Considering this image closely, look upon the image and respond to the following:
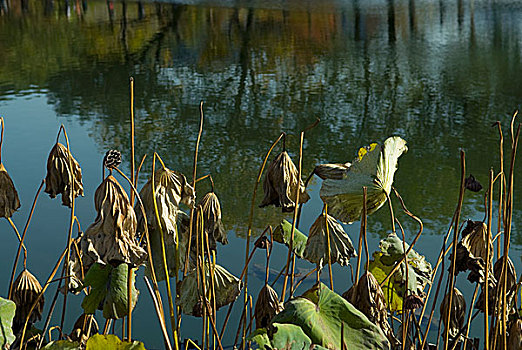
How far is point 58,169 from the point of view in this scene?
4.89ft

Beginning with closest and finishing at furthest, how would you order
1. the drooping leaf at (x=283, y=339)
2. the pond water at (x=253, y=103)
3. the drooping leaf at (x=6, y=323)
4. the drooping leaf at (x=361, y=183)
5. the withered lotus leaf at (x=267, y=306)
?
1. the drooping leaf at (x=283, y=339)
2. the drooping leaf at (x=6, y=323)
3. the drooping leaf at (x=361, y=183)
4. the withered lotus leaf at (x=267, y=306)
5. the pond water at (x=253, y=103)

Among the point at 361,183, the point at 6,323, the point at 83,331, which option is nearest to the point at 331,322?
the point at 361,183

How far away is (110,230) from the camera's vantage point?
1187 mm

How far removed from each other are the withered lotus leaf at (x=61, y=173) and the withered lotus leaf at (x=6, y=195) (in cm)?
9

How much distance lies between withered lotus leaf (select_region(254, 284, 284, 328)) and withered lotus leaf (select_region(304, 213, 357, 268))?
20 centimetres

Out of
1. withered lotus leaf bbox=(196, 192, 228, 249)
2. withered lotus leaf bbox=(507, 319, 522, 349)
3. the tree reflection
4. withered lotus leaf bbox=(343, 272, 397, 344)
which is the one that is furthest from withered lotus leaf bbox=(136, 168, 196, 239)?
the tree reflection

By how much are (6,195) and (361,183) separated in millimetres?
813

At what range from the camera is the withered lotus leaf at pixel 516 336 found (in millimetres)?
1465

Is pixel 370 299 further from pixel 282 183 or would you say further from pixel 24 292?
pixel 24 292

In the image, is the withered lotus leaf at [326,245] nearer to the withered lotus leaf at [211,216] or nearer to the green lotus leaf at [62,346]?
the withered lotus leaf at [211,216]

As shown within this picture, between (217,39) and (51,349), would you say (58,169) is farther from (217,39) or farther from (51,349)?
(217,39)

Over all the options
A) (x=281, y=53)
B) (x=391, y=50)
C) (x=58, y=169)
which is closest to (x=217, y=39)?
(x=281, y=53)

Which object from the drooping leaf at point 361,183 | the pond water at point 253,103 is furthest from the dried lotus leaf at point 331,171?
the pond water at point 253,103

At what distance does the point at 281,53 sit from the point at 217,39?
2814mm
